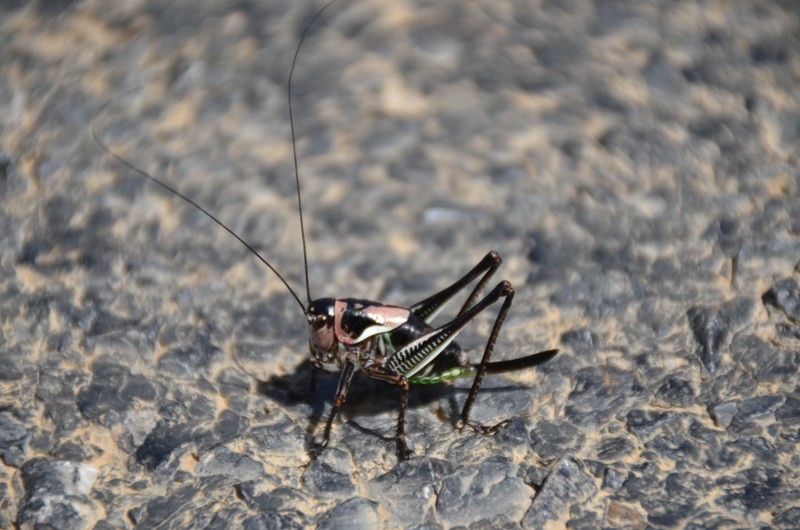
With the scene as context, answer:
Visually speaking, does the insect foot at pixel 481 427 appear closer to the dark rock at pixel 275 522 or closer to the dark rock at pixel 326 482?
the dark rock at pixel 326 482

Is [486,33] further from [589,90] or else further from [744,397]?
[744,397]

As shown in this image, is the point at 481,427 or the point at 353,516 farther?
the point at 481,427

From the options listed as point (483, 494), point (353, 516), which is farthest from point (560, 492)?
point (353, 516)

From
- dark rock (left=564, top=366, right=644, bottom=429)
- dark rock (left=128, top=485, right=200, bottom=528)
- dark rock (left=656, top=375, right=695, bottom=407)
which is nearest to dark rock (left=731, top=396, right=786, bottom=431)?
dark rock (left=656, top=375, right=695, bottom=407)

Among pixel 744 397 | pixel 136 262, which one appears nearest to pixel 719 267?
pixel 744 397

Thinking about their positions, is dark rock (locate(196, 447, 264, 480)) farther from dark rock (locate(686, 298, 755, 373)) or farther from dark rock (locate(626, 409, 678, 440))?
dark rock (locate(686, 298, 755, 373))

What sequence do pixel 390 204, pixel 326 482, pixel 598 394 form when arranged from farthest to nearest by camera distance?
pixel 390 204, pixel 598 394, pixel 326 482

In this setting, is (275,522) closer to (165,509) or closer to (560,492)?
(165,509)

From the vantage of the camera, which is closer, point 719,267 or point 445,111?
point 719,267

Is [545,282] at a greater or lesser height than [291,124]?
lesser
